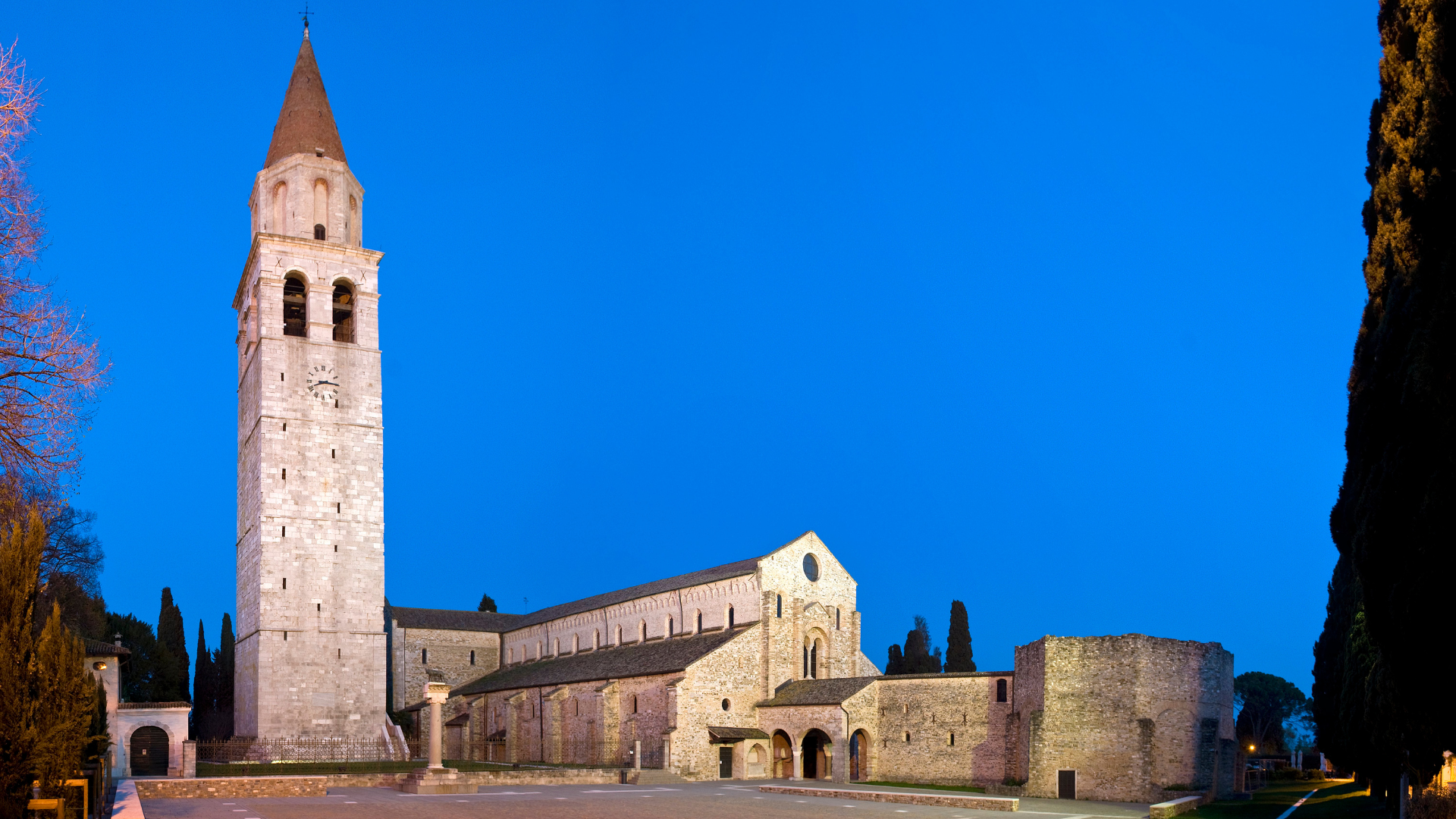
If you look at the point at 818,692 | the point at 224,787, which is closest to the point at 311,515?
the point at 224,787

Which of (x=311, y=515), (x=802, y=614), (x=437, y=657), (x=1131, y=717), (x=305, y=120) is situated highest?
(x=305, y=120)

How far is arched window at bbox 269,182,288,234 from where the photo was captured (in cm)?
4675

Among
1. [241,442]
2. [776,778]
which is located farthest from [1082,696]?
[241,442]

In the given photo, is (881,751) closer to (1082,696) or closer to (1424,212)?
(1082,696)

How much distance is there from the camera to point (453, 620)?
62.5 metres

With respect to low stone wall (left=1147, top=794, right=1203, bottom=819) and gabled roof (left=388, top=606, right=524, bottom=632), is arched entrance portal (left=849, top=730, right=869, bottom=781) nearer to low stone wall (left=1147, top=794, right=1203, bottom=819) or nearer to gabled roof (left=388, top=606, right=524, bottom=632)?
low stone wall (left=1147, top=794, right=1203, bottom=819)

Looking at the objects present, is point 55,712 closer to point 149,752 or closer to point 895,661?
point 149,752

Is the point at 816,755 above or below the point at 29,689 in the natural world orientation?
below

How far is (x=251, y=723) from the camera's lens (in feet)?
142

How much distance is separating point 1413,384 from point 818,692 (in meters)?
32.3

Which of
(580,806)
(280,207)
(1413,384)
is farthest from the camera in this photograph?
(280,207)

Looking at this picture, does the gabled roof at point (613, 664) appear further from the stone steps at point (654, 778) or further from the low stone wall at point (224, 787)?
the low stone wall at point (224, 787)

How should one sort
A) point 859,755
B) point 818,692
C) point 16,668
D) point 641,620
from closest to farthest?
point 16,668 < point 859,755 < point 818,692 < point 641,620

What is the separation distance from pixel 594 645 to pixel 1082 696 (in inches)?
1023
